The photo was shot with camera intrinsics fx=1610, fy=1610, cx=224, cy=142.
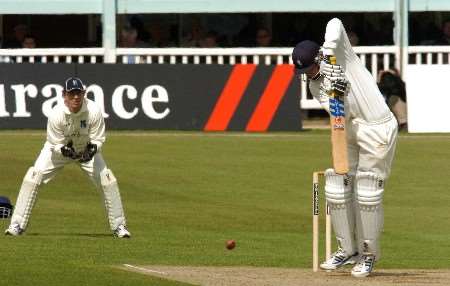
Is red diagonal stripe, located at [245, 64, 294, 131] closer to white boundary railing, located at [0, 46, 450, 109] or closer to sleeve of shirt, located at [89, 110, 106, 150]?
white boundary railing, located at [0, 46, 450, 109]

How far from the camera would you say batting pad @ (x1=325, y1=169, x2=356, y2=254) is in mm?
13727

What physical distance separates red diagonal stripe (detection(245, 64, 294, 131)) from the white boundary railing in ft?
4.40

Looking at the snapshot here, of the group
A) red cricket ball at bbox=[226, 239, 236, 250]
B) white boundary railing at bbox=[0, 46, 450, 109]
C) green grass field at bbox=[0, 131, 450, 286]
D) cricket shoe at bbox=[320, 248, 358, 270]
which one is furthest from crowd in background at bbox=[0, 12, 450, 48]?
cricket shoe at bbox=[320, 248, 358, 270]

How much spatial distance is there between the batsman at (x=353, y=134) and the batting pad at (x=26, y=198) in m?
4.73

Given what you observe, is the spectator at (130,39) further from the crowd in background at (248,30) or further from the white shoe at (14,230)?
the white shoe at (14,230)

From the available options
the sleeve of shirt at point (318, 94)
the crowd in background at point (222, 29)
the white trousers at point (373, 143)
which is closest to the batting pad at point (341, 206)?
the white trousers at point (373, 143)

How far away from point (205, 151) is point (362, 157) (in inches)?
535

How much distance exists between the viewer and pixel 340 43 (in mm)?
13406

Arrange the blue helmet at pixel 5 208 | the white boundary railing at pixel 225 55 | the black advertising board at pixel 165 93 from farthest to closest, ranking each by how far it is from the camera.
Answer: the white boundary railing at pixel 225 55 → the black advertising board at pixel 165 93 → the blue helmet at pixel 5 208

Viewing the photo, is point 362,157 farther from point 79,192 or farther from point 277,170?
point 277,170

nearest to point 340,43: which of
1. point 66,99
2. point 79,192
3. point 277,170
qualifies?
point 66,99

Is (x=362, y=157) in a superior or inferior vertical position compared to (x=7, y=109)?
superior

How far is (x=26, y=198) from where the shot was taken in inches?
693

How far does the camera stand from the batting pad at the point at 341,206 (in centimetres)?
1373
